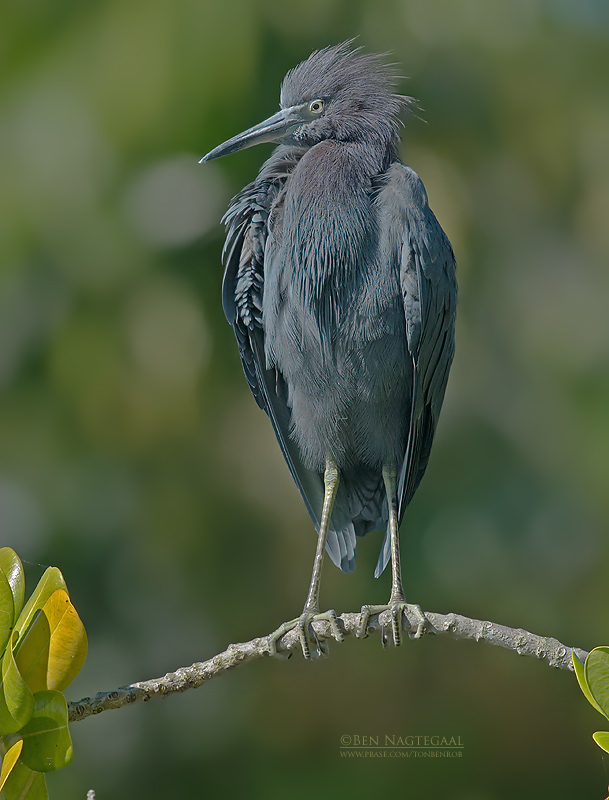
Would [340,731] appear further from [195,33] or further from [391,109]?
[195,33]

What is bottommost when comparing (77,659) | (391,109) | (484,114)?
(77,659)

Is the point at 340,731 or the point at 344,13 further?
the point at 344,13

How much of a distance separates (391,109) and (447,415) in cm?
183

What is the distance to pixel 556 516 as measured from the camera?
4.24m

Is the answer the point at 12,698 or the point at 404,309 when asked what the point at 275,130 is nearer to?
the point at 404,309

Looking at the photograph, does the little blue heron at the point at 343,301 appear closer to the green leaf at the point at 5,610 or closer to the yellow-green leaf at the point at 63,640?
the yellow-green leaf at the point at 63,640

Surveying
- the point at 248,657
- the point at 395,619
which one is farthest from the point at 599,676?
the point at 395,619

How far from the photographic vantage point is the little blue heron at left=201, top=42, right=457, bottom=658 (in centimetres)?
249

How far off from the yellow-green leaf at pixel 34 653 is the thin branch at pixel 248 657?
22cm

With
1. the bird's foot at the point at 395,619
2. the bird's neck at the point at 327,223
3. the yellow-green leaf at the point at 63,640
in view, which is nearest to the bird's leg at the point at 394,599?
the bird's foot at the point at 395,619

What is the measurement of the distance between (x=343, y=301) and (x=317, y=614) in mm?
861

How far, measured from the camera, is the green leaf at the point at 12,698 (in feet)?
4.60

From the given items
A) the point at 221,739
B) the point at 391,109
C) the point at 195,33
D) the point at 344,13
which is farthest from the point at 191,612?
the point at 344,13

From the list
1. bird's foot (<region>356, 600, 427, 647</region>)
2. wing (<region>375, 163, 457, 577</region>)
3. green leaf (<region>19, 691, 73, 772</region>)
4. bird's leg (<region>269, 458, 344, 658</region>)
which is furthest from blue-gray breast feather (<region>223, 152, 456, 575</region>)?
green leaf (<region>19, 691, 73, 772</region>)
